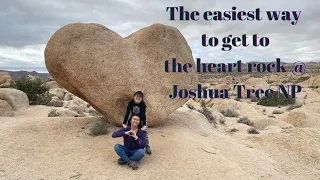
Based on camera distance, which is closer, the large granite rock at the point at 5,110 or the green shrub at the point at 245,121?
the large granite rock at the point at 5,110

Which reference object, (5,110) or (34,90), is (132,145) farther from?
(34,90)

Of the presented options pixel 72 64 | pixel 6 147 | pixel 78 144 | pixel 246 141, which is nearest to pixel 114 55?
pixel 72 64

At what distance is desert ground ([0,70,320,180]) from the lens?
18.8 ft

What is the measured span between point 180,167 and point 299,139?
552 centimetres

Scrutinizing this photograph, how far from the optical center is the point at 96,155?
636 centimetres

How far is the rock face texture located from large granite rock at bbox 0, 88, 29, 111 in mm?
5775

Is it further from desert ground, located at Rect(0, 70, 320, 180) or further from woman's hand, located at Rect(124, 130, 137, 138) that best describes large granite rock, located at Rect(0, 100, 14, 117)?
woman's hand, located at Rect(124, 130, 137, 138)

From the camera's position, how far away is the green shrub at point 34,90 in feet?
52.6

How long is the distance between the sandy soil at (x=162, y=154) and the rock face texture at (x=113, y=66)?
855 mm

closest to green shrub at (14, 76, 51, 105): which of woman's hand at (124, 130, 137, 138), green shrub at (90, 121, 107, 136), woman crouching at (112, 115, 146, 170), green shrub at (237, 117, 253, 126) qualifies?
green shrub at (90, 121, 107, 136)

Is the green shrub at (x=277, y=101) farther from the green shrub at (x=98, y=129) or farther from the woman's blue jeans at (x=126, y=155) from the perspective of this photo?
the woman's blue jeans at (x=126, y=155)

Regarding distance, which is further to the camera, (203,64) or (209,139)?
(203,64)

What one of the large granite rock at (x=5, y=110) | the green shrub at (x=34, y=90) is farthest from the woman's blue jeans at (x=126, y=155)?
the green shrub at (x=34, y=90)

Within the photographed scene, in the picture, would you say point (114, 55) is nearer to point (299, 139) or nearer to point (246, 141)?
point (246, 141)
